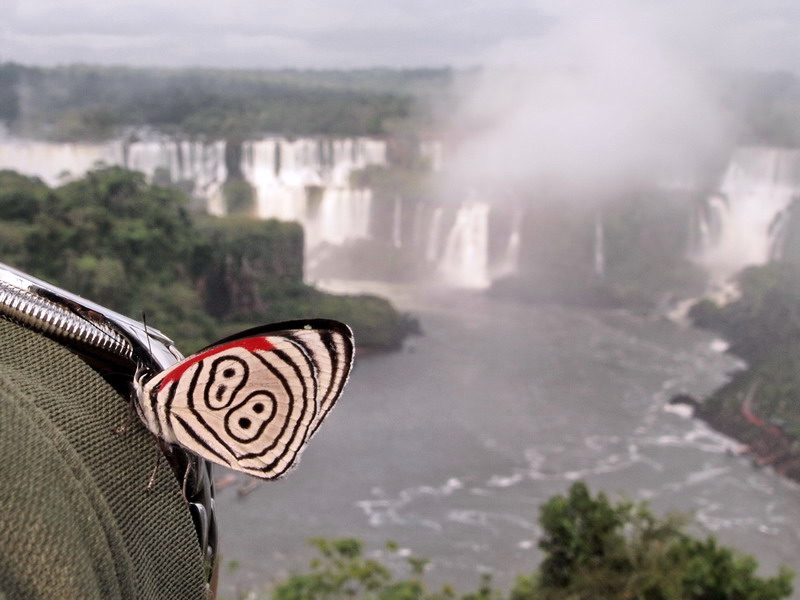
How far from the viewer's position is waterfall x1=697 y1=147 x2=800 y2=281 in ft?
53.6

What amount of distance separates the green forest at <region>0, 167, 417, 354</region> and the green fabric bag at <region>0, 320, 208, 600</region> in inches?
341

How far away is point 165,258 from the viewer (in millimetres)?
11391

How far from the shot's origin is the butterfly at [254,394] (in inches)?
18.6

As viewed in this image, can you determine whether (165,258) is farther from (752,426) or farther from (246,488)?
(752,426)

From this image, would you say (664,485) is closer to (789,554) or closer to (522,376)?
(789,554)

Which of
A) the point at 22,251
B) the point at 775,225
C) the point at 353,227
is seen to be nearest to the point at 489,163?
the point at 353,227

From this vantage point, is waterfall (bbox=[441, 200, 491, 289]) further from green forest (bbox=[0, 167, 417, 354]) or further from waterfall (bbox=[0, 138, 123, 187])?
waterfall (bbox=[0, 138, 123, 187])

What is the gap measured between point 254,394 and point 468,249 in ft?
51.5

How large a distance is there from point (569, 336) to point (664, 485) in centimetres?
→ 477

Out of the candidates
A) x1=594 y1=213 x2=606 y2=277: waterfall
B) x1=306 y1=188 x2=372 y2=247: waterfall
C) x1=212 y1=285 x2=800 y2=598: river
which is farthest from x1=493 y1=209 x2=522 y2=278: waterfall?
x1=212 y1=285 x2=800 y2=598: river

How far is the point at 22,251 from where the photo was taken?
9.85 metres

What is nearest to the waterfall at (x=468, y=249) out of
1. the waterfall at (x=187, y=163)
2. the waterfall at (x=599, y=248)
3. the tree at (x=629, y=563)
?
the waterfall at (x=599, y=248)

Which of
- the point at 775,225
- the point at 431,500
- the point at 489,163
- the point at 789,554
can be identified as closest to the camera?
the point at 789,554

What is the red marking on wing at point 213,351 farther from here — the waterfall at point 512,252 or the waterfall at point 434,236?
the waterfall at point 512,252
